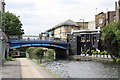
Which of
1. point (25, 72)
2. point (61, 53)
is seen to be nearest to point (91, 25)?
point (61, 53)

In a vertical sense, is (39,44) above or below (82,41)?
below

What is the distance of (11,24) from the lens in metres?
73.4

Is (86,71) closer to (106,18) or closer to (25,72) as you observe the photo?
(25,72)

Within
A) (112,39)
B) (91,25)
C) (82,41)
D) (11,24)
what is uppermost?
(91,25)

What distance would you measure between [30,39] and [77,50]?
55.7 ft

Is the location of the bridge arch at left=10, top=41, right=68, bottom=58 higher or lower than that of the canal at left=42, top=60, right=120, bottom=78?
higher

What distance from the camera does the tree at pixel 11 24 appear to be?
241ft

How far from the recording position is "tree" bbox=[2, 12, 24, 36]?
73.3 m

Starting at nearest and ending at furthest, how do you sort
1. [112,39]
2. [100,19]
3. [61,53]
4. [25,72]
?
[25,72]
[112,39]
[100,19]
[61,53]

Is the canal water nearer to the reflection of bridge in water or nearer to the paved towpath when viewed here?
the paved towpath

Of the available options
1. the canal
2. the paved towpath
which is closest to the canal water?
the canal

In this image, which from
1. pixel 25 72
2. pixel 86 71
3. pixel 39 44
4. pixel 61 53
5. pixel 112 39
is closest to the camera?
pixel 25 72

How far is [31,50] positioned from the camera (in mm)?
121750

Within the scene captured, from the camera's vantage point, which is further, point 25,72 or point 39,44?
point 39,44
